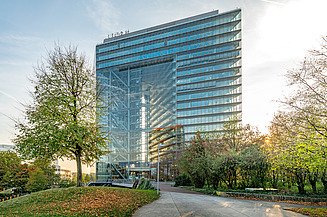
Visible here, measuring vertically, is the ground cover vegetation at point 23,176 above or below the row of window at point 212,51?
below

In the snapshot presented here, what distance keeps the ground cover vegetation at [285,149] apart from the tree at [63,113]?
11913 mm

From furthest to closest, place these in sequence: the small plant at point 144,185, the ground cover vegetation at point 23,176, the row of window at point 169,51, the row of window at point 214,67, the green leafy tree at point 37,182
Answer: the row of window at point 169,51
the row of window at point 214,67
the ground cover vegetation at point 23,176
the green leafy tree at point 37,182
the small plant at point 144,185

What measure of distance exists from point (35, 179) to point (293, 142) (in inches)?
1287

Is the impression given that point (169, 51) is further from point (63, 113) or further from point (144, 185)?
point (63, 113)

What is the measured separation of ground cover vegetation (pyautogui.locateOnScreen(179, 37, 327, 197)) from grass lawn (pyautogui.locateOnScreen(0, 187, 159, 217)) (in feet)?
30.5

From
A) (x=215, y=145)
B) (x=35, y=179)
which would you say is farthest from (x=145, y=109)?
(x=215, y=145)

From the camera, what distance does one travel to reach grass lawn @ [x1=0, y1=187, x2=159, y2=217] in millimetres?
12789

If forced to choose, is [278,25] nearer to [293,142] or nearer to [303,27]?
[303,27]

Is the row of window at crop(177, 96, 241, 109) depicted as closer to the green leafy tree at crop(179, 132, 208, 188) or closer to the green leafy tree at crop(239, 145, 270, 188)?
the green leafy tree at crop(179, 132, 208, 188)

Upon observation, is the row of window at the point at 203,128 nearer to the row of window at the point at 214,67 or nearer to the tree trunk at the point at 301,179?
the row of window at the point at 214,67

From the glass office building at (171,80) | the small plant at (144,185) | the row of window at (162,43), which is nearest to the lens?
the small plant at (144,185)

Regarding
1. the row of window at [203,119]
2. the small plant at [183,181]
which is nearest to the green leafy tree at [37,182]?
the small plant at [183,181]

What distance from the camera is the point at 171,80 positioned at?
90188 mm

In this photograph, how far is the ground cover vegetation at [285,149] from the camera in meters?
14.3
